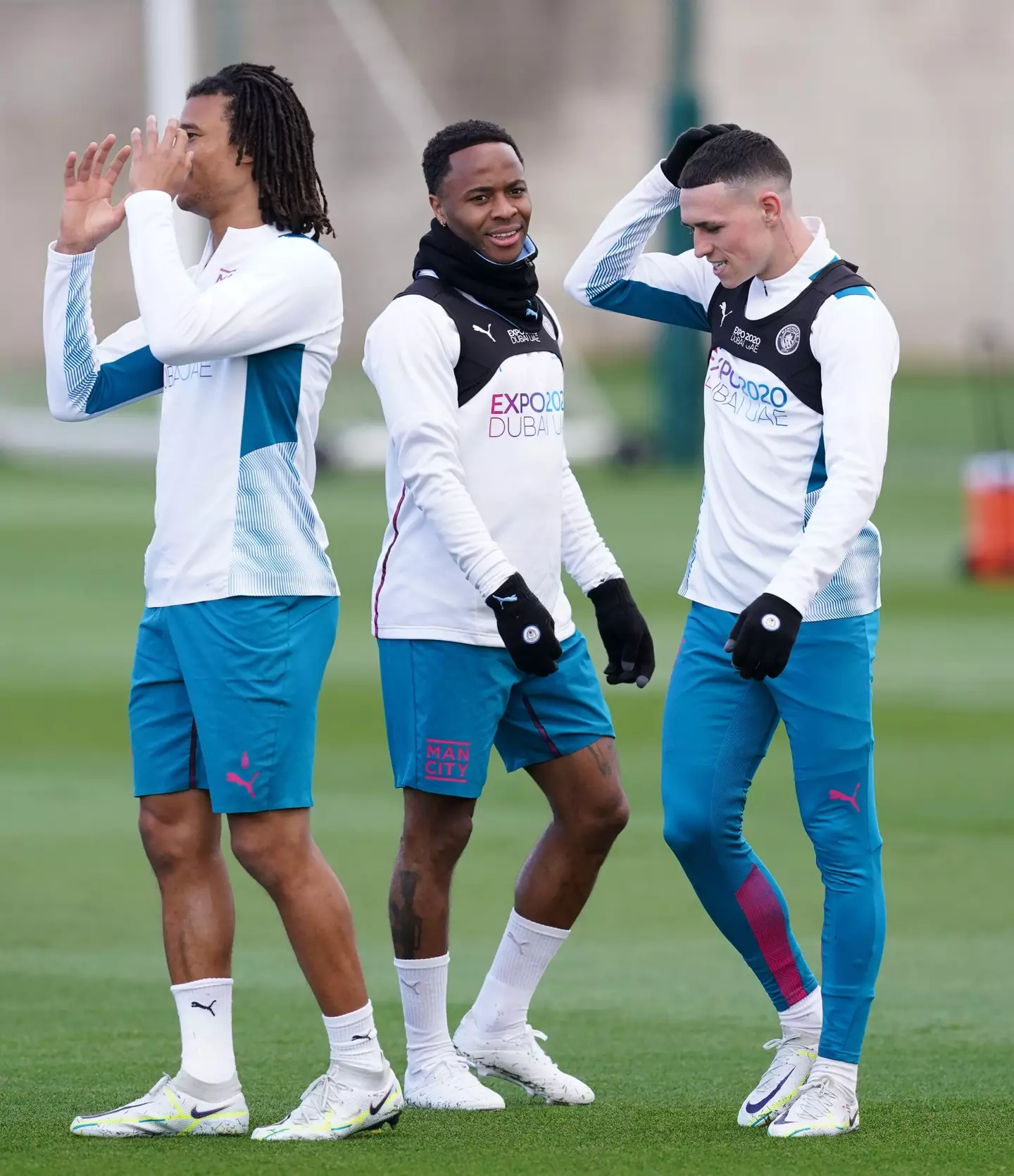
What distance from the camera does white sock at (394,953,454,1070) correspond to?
4652 millimetres

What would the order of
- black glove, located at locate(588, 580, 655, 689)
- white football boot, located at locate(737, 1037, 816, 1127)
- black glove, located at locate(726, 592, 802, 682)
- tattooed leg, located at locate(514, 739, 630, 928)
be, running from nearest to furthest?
1. black glove, located at locate(726, 592, 802, 682)
2. white football boot, located at locate(737, 1037, 816, 1127)
3. tattooed leg, located at locate(514, 739, 630, 928)
4. black glove, located at locate(588, 580, 655, 689)

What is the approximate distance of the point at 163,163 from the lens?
4.22 metres

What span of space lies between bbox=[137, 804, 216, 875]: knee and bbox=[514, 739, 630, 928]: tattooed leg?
83cm

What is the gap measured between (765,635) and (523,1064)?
1.29m

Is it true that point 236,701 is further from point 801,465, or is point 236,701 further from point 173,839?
point 801,465

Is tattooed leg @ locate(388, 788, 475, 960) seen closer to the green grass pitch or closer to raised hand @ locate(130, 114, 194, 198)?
the green grass pitch

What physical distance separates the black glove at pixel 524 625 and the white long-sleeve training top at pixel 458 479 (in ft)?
0.09

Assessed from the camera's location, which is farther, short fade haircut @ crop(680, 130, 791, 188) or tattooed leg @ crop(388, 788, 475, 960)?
tattooed leg @ crop(388, 788, 475, 960)

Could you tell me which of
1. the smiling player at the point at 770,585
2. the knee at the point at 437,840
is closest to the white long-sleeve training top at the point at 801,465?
the smiling player at the point at 770,585

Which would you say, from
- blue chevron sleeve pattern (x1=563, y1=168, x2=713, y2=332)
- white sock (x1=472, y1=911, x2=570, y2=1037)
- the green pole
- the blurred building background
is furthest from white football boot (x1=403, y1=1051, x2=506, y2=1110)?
the blurred building background

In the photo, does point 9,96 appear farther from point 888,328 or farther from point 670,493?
point 888,328

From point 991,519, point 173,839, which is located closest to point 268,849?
point 173,839

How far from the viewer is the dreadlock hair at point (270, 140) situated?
170 inches

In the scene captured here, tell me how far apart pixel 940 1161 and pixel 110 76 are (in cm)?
2839
